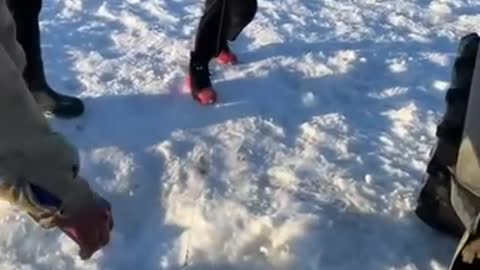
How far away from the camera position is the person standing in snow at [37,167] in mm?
2049

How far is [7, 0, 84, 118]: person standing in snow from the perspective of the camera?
127 inches

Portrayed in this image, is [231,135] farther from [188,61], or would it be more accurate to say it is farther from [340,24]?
[340,24]

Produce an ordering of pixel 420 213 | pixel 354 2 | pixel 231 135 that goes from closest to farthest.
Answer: pixel 420 213
pixel 231 135
pixel 354 2

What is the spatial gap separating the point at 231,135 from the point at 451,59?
3.75 ft

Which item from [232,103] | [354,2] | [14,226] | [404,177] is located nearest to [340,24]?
[354,2]

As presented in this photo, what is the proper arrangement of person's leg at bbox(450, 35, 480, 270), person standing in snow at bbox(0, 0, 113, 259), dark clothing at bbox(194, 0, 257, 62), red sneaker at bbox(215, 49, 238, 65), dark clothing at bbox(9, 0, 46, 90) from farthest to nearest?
red sneaker at bbox(215, 49, 238, 65) → dark clothing at bbox(194, 0, 257, 62) → dark clothing at bbox(9, 0, 46, 90) → person's leg at bbox(450, 35, 480, 270) → person standing in snow at bbox(0, 0, 113, 259)

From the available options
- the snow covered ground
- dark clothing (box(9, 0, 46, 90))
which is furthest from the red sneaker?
dark clothing (box(9, 0, 46, 90))

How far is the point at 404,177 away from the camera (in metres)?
3.23

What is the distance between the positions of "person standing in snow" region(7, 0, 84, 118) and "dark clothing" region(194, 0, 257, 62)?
0.54m

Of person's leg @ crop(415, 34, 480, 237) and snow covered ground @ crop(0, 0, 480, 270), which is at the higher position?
person's leg @ crop(415, 34, 480, 237)

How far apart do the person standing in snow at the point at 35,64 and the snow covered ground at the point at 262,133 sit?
0.19ft

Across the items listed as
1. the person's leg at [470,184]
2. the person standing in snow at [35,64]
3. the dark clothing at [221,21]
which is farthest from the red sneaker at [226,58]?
the person's leg at [470,184]

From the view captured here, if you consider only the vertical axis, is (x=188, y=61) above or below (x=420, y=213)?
below

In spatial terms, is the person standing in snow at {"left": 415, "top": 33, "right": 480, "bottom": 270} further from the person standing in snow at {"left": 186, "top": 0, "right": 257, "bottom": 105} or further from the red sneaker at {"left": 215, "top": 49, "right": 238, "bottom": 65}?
the red sneaker at {"left": 215, "top": 49, "right": 238, "bottom": 65}
